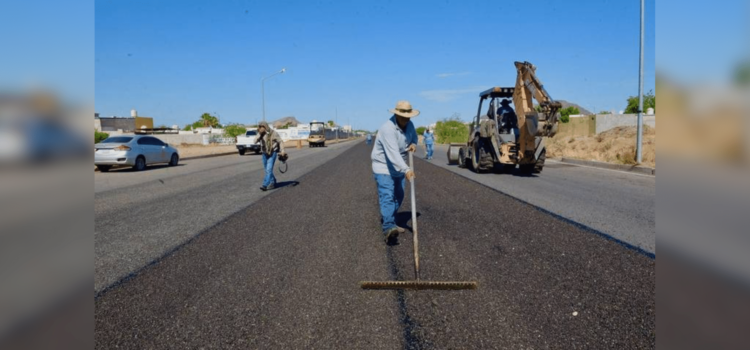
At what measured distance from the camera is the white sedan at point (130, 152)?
17984 millimetres

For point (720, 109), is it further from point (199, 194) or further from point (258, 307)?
point (199, 194)

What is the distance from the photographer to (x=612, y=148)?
2380 cm

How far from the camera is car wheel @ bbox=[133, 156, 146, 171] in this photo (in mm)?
19172

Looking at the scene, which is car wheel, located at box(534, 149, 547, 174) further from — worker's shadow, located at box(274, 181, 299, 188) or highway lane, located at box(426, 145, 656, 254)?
worker's shadow, located at box(274, 181, 299, 188)

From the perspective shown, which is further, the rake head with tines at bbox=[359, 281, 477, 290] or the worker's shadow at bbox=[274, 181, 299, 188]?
the worker's shadow at bbox=[274, 181, 299, 188]

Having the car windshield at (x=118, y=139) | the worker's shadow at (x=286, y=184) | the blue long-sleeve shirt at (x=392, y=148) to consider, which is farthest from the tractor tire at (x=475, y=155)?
→ the car windshield at (x=118, y=139)

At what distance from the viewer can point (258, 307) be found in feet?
12.3

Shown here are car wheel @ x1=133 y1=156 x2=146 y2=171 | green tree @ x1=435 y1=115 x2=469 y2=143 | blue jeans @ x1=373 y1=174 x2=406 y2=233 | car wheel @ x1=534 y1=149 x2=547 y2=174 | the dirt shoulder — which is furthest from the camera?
green tree @ x1=435 y1=115 x2=469 y2=143

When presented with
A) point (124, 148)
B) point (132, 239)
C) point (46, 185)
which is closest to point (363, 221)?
point (132, 239)

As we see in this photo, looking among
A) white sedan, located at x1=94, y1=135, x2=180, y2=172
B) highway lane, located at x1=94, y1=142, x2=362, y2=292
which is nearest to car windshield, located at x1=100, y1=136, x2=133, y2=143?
white sedan, located at x1=94, y1=135, x2=180, y2=172

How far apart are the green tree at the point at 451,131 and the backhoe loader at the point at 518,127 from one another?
3959 cm

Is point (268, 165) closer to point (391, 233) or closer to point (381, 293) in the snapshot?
point (391, 233)

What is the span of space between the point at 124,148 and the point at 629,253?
59.9 ft

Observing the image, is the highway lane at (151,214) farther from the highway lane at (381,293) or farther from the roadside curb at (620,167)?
the roadside curb at (620,167)
